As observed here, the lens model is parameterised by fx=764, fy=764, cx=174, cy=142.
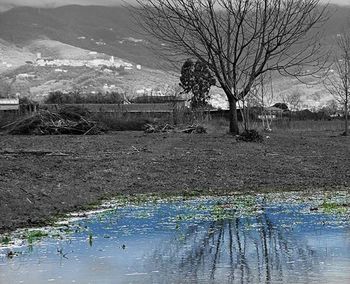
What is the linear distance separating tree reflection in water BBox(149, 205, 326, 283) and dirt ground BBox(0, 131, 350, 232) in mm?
3335

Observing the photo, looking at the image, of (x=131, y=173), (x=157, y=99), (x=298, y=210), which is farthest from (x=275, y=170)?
(x=157, y=99)

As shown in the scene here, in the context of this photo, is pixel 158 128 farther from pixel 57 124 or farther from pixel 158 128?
pixel 57 124

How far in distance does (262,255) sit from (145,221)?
13.0ft

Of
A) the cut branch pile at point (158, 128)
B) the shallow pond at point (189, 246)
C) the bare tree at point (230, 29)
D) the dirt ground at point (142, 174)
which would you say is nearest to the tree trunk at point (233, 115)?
the bare tree at point (230, 29)

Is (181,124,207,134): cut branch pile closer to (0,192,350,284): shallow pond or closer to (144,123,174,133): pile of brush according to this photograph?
(144,123,174,133): pile of brush

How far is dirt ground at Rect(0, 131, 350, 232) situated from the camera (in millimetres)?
15539

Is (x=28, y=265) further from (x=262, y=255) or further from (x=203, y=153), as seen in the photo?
(x=203, y=153)

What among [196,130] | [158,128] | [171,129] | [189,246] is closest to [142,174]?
[189,246]

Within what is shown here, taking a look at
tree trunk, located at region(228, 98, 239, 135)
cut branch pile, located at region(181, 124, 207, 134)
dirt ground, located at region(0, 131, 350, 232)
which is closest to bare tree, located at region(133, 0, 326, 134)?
tree trunk, located at region(228, 98, 239, 135)

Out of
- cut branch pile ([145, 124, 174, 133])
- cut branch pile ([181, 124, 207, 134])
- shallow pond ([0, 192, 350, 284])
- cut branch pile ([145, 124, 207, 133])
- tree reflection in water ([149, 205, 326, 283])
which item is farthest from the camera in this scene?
cut branch pile ([145, 124, 174, 133])

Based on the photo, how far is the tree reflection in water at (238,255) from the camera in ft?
27.8

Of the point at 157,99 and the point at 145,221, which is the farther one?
the point at 157,99

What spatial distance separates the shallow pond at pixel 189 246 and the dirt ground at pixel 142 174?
1.44m

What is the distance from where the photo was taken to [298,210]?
14.7 m
